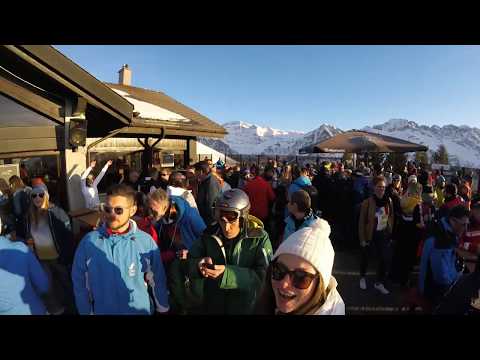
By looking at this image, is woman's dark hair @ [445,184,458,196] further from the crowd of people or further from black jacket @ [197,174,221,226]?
black jacket @ [197,174,221,226]

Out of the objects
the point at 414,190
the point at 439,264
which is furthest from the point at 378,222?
the point at 439,264

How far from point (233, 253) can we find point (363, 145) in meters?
8.13

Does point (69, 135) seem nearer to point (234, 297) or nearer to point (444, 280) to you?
point (234, 297)

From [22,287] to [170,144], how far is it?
8854 mm

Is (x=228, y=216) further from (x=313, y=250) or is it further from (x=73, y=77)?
(x=73, y=77)

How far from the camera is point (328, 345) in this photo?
813 mm

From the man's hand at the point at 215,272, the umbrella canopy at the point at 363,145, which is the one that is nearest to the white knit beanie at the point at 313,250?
the man's hand at the point at 215,272

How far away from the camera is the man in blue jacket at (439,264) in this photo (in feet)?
8.34

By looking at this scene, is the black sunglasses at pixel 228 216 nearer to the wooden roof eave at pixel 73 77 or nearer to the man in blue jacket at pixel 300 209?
the man in blue jacket at pixel 300 209

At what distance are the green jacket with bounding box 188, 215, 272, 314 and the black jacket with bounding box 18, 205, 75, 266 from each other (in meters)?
2.17

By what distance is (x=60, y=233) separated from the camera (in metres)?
3.14
